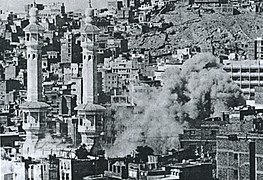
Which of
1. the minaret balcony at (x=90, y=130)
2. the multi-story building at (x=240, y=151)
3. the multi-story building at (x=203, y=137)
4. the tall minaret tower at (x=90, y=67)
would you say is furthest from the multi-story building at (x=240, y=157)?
the tall minaret tower at (x=90, y=67)

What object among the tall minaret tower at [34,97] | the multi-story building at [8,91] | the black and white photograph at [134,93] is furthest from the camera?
the multi-story building at [8,91]

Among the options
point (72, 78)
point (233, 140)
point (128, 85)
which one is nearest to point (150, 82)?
point (128, 85)

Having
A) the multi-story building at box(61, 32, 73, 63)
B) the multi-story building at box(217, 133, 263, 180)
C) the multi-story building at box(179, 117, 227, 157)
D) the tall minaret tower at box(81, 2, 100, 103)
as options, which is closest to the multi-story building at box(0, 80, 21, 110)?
the multi-story building at box(61, 32, 73, 63)

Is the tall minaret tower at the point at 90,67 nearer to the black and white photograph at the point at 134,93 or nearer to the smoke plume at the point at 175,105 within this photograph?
the black and white photograph at the point at 134,93

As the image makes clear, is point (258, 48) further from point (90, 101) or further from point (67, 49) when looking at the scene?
point (90, 101)

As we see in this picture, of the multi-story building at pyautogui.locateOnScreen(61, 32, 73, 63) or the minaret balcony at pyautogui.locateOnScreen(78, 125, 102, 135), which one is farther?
the multi-story building at pyautogui.locateOnScreen(61, 32, 73, 63)

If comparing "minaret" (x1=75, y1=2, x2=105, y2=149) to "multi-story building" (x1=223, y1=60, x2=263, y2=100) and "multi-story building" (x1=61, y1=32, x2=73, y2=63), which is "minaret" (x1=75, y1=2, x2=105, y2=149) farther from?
"multi-story building" (x1=61, y1=32, x2=73, y2=63)
